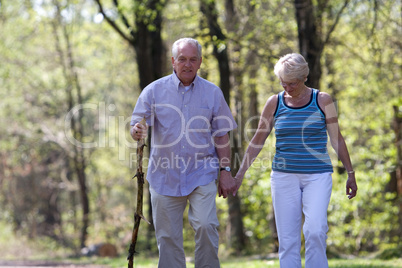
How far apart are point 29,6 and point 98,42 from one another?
5782 millimetres

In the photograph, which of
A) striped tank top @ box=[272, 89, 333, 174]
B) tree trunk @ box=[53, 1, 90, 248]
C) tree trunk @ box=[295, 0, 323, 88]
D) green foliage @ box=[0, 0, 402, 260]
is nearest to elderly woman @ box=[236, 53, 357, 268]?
striped tank top @ box=[272, 89, 333, 174]

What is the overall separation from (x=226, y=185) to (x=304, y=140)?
82 cm

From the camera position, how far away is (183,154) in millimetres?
4742

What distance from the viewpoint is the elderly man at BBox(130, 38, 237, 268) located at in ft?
15.6

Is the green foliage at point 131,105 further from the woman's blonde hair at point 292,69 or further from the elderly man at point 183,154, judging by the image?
the woman's blonde hair at point 292,69

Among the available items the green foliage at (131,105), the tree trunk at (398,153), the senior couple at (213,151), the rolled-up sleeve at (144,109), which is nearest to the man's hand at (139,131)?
the senior couple at (213,151)

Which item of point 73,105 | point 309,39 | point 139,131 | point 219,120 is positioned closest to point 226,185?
point 219,120

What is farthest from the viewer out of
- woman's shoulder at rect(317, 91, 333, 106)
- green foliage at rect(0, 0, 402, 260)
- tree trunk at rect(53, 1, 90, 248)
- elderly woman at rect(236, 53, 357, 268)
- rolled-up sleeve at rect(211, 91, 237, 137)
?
tree trunk at rect(53, 1, 90, 248)

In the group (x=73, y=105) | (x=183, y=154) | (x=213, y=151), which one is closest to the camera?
(x=183, y=154)

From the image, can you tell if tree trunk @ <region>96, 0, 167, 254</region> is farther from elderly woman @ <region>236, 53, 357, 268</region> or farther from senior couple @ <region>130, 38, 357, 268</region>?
elderly woman @ <region>236, 53, 357, 268</region>

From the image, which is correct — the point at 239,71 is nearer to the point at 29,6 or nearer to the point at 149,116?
the point at 29,6

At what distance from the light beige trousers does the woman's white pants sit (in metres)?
0.55

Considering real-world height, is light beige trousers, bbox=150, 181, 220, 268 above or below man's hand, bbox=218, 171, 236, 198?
below

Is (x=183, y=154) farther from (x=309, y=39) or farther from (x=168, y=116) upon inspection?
(x=309, y=39)
